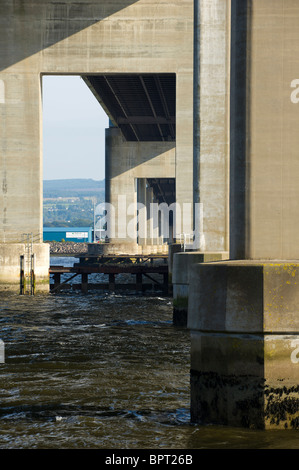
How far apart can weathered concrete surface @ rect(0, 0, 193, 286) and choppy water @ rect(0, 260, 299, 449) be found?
13.6 metres

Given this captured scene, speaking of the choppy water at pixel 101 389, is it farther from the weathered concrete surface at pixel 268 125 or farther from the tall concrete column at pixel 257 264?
the weathered concrete surface at pixel 268 125

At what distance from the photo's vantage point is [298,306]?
416 inches

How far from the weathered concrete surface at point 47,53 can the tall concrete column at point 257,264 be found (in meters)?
32.2

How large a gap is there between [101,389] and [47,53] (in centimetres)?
3149

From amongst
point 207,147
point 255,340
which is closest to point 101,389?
point 255,340

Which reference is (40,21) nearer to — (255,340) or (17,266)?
(17,266)

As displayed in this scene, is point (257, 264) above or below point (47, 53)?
below

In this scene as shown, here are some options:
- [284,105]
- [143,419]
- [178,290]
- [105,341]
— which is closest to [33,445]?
[143,419]

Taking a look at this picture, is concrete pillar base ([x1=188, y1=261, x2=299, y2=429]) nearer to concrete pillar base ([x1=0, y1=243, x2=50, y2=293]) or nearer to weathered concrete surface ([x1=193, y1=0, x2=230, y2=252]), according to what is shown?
weathered concrete surface ([x1=193, y1=0, x2=230, y2=252])

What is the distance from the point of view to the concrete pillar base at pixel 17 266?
4100 centimetres

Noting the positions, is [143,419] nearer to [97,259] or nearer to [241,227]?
[241,227]

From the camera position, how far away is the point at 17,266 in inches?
1625
